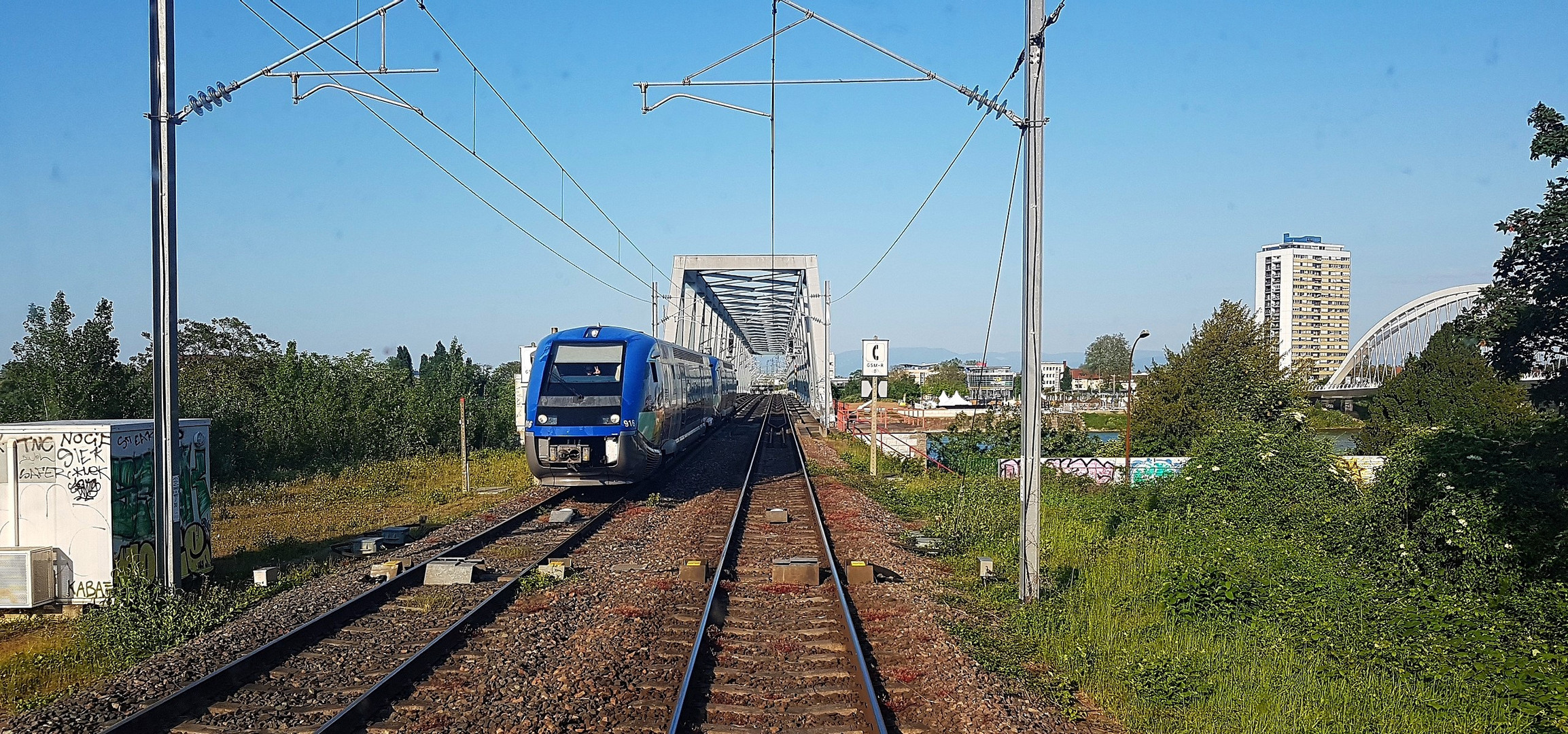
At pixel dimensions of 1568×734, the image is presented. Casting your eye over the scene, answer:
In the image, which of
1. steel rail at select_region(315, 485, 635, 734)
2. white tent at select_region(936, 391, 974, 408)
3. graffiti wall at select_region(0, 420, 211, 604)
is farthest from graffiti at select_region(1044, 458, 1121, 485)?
white tent at select_region(936, 391, 974, 408)

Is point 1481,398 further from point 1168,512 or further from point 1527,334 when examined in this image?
point 1168,512

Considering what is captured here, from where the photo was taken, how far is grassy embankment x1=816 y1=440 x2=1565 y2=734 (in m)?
6.57

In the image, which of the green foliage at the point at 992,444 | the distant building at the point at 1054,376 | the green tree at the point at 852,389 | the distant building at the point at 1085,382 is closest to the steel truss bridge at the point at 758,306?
the green tree at the point at 852,389

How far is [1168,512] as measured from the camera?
15.6 metres

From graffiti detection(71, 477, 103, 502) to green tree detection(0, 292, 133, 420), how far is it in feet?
30.0

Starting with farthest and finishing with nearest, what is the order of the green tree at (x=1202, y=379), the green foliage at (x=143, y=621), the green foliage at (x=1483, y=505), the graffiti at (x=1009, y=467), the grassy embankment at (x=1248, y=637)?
the green tree at (x=1202, y=379)
the graffiti at (x=1009, y=467)
the green foliage at (x=1483, y=505)
the green foliage at (x=143, y=621)
the grassy embankment at (x=1248, y=637)

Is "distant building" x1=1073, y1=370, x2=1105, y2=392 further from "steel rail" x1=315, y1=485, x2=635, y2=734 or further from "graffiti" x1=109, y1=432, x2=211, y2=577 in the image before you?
"graffiti" x1=109, y1=432, x2=211, y2=577

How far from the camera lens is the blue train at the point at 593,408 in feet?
52.0

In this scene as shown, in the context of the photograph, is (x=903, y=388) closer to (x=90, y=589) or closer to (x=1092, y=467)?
(x=1092, y=467)

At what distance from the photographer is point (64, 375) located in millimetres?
17062

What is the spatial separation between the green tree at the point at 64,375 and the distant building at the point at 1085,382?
323ft

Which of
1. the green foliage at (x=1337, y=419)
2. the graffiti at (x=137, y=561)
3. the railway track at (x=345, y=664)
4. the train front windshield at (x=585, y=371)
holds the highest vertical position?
the train front windshield at (x=585, y=371)

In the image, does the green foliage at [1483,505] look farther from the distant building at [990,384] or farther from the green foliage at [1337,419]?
the green foliage at [1337,419]

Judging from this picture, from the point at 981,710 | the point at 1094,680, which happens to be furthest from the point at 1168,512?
the point at 981,710
